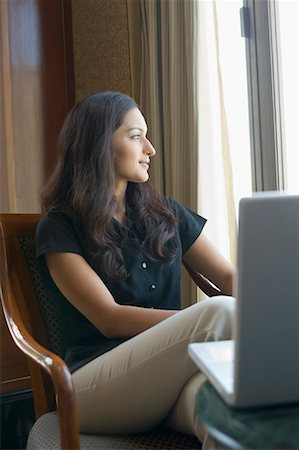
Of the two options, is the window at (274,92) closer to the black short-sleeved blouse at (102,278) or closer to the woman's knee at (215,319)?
the black short-sleeved blouse at (102,278)

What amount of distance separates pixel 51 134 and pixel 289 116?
112 cm

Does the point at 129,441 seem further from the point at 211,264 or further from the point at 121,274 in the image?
the point at 211,264

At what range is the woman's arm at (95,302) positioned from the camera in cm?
134

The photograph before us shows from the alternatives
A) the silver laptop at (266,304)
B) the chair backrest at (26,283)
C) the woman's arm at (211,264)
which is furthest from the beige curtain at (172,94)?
the silver laptop at (266,304)

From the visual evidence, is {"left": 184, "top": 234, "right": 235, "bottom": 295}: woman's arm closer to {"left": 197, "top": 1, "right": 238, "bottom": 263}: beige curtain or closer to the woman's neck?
the woman's neck

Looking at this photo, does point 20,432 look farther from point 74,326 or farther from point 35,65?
point 35,65

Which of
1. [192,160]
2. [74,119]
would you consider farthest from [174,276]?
[192,160]

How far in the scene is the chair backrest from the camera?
1.43 m

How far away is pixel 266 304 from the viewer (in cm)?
65

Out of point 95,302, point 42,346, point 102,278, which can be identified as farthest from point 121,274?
point 42,346

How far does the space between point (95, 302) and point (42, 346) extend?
166 mm

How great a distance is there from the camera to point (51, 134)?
265 centimetres

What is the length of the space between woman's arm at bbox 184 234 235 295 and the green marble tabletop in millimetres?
989

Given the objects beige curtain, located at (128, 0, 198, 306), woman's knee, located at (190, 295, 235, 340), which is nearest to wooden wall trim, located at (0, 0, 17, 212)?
beige curtain, located at (128, 0, 198, 306)
